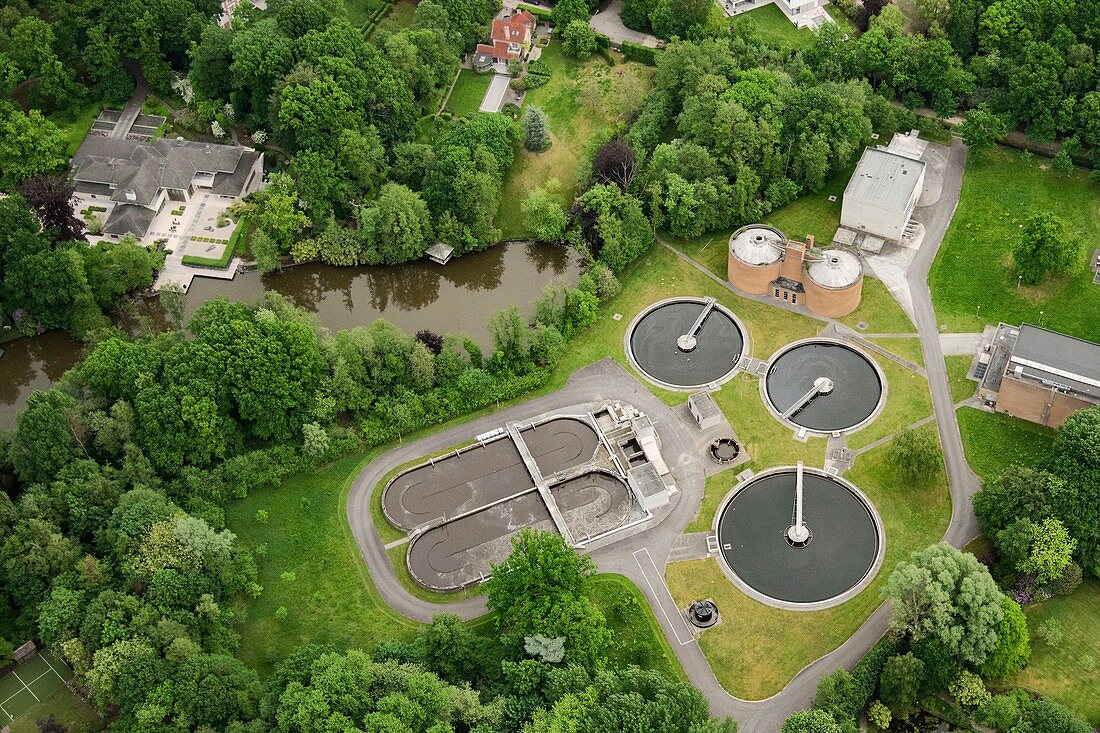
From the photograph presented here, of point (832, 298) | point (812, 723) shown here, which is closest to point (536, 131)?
point (832, 298)

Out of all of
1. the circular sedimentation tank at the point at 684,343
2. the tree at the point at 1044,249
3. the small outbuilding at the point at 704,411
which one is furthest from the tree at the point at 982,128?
the small outbuilding at the point at 704,411

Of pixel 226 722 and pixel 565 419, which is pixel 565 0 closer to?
pixel 565 419

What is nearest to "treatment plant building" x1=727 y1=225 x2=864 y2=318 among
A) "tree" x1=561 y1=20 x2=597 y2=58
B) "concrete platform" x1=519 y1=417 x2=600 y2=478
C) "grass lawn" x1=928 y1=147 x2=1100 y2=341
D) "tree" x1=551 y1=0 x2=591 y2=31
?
"grass lawn" x1=928 y1=147 x2=1100 y2=341

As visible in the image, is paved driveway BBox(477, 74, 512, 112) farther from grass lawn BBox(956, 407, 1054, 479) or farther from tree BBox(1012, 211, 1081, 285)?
grass lawn BBox(956, 407, 1054, 479)

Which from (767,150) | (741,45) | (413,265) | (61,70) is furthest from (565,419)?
(61,70)

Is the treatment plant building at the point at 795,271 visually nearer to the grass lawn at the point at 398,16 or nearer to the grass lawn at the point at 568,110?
the grass lawn at the point at 568,110

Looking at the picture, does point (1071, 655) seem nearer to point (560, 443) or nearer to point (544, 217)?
point (560, 443)
